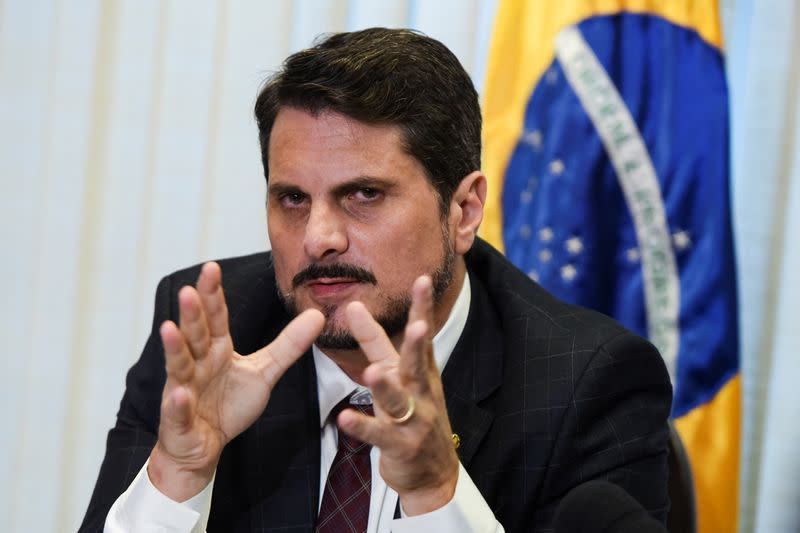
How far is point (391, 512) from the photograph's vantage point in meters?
1.87

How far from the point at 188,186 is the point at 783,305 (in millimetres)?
1967

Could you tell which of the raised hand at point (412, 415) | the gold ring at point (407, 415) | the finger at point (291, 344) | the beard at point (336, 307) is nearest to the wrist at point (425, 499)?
the raised hand at point (412, 415)

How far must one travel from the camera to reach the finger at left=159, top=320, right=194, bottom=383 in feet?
4.81

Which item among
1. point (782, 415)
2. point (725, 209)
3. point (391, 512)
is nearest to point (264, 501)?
point (391, 512)

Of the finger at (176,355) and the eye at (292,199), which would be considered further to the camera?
the eye at (292,199)

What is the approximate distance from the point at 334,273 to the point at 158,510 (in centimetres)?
51

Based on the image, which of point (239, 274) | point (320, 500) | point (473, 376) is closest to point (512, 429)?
point (473, 376)

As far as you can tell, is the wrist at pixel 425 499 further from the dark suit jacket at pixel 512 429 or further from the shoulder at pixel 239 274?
the shoulder at pixel 239 274

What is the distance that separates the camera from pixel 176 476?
5.29 ft

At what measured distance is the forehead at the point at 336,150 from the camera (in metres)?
1.88

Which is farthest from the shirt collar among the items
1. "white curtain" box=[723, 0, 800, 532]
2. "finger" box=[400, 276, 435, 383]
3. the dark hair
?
"white curtain" box=[723, 0, 800, 532]

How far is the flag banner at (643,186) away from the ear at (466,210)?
939 mm

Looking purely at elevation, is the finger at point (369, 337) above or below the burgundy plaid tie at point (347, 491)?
above

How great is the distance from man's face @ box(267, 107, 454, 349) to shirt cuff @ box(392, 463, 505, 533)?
0.43 metres
